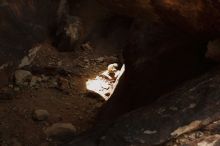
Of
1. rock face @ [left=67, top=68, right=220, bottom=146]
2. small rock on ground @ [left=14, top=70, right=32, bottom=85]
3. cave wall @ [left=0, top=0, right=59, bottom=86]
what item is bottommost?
rock face @ [left=67, top=68, right=220, bottom=146]

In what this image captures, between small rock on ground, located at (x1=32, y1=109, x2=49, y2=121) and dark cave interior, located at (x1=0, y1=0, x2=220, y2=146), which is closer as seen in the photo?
dark cave interior, located at (x1=0, y1=0, x2=220, y2=146)

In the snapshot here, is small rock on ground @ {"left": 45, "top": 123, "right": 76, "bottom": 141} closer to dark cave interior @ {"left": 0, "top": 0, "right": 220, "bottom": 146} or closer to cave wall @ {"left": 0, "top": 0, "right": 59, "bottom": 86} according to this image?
dark cave interior @ {"left": 0, "top": 0, "right": 220, "bottom": 146}

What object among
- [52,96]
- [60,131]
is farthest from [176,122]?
[52,96]

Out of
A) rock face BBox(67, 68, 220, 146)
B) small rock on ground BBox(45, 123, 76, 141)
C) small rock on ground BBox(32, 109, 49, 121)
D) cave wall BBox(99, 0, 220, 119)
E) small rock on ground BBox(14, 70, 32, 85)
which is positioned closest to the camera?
rock face BBox(67, 68, 220, 146)

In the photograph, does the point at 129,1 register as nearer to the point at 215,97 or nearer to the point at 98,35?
the point at 215,97

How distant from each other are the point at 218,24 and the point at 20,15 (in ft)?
6.32

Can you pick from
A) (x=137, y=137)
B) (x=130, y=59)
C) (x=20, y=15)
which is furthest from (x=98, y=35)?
(x=137, y=137)

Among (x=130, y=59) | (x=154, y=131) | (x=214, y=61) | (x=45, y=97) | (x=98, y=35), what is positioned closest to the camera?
(x=154, y=131)

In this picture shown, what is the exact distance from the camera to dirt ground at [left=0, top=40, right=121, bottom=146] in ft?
8.68

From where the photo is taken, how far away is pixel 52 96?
3084 millimetres

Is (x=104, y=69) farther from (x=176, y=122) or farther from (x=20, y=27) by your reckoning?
(x=176, y=122)

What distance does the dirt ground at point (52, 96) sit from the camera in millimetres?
2645

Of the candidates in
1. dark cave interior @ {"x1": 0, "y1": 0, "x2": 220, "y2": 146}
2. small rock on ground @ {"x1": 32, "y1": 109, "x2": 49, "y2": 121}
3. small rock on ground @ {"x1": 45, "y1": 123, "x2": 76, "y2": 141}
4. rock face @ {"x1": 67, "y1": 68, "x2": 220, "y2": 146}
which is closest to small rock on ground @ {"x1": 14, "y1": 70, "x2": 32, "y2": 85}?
dark cave interior @ {"x1": 0, "y1": 0, "x2": 220, "y2": 146}

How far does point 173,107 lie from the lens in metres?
1.80
